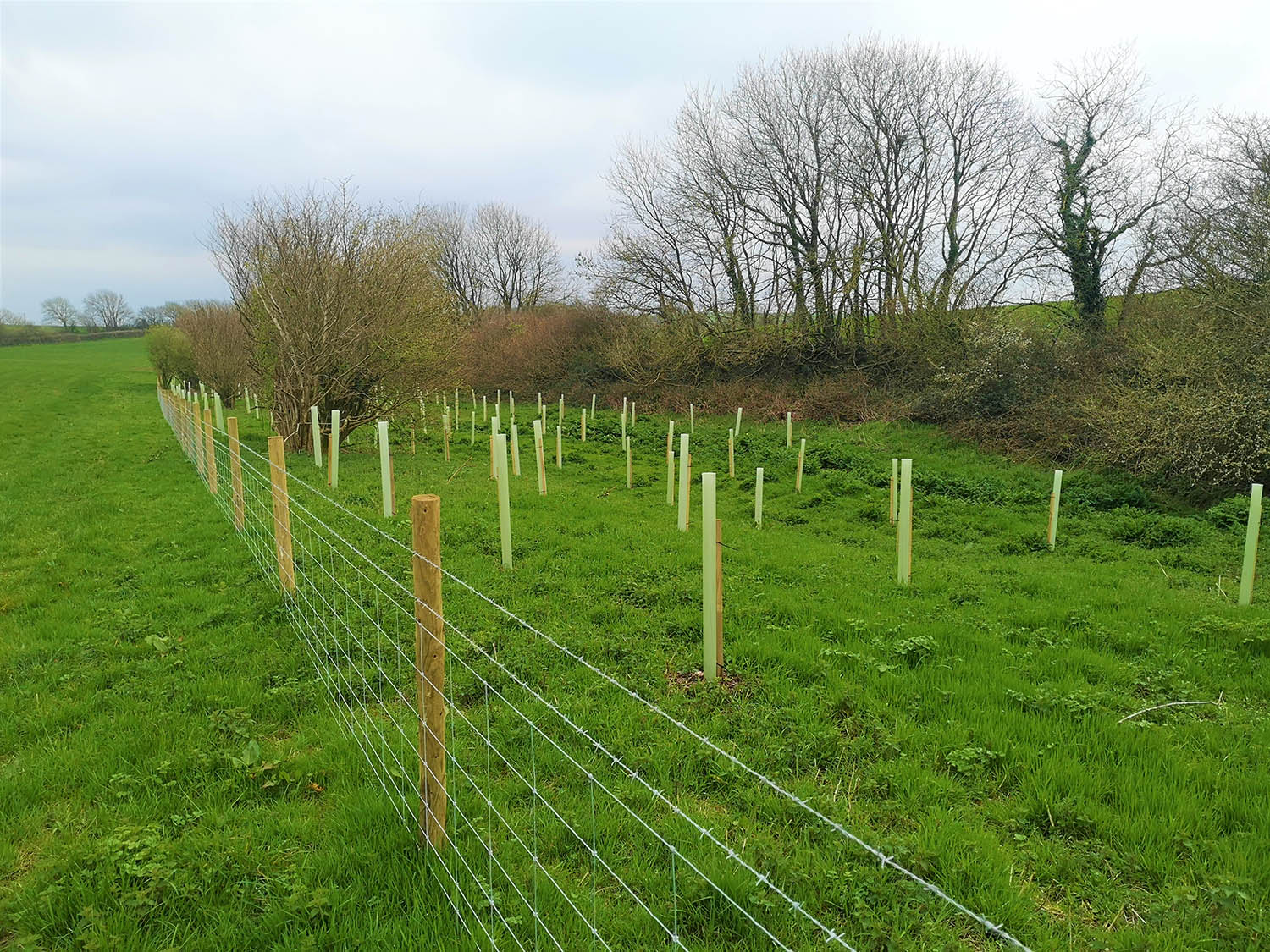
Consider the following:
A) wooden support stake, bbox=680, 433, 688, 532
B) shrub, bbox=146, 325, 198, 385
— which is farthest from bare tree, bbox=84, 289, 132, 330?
wooden support stake, bbox=680, 433, 688, 532

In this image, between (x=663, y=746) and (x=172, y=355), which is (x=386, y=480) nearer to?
(x=663, y=746)

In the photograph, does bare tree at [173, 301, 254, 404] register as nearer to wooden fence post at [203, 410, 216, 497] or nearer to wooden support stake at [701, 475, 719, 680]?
wooden fence post at [203, 410, 216, 497]

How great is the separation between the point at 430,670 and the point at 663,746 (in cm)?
142

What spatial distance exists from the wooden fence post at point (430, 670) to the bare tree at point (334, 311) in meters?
13.5

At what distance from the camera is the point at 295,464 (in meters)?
13.4

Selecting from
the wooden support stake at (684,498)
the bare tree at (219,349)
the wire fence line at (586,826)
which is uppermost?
the bare tree at (219,349)

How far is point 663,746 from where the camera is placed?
3.53 metres

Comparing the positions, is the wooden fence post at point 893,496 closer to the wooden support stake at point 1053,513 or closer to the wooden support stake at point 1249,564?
the wooden support stake at point 1053,513

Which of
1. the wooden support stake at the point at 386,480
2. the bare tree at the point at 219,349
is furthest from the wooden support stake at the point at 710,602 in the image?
the bare tree at the point at 219,349

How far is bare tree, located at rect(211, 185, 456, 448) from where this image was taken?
14.5m

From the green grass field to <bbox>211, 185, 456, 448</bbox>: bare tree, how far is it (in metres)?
7.38

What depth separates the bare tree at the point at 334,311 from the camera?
14.5 meters

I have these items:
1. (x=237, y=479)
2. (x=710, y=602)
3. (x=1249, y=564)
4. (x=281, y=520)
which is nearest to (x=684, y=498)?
(x=710, y=602)

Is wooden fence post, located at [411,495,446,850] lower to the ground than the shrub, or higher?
lower
